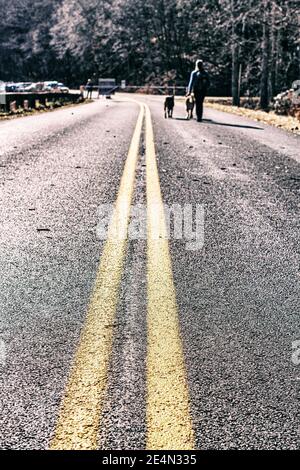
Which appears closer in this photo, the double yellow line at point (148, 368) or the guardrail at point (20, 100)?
the double yellow line at point (148, 368)

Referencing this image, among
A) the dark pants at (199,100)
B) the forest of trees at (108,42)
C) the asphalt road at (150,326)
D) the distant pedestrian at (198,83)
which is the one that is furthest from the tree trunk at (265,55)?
the forest of trees at (108,42)

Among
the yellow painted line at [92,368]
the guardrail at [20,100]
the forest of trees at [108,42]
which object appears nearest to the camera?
the yellow painted line at [92,368]

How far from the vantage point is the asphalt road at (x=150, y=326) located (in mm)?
1648

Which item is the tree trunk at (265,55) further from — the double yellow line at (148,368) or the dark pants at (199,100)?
the double yellow line at (148,368)

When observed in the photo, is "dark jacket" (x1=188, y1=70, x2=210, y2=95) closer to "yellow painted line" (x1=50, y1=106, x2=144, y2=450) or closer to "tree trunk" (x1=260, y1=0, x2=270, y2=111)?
"tree trunk" (x1=260, y1=0, x2=270, y2=111)

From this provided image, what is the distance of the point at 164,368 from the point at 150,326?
356 mm

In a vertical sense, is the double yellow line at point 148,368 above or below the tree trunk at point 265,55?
below

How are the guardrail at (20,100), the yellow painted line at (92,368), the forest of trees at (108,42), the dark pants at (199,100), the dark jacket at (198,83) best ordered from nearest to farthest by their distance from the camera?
the yellow painted line at (92,368)
the dark pants at (199,100)
the dark jacket at (198,83)
the guardrail at (20,100)
the forest of trees at (108,42)

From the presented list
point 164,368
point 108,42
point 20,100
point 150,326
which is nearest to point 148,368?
point 164,368

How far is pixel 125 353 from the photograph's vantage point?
2053 mm

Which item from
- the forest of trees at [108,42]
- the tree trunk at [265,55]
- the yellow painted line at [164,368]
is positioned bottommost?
the yellow painted line at [164,368]

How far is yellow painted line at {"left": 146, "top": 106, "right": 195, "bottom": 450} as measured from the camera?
159 centimetres
